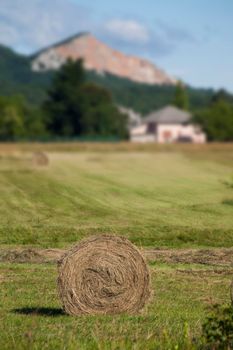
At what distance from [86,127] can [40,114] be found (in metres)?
7.17

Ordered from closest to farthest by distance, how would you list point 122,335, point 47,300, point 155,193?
1. point 122,335
2. point 47,300
3. point 155,193

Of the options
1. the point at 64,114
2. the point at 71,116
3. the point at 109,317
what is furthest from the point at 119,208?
the point at 64,114

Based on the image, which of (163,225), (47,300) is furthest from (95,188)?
(47,300)

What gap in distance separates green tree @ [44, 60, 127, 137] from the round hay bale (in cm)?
11739

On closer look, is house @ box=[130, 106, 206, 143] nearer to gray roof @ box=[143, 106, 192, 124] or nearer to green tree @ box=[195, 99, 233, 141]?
gray roof @ box=[143, 106, 192, 124]

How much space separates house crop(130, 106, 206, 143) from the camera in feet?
573

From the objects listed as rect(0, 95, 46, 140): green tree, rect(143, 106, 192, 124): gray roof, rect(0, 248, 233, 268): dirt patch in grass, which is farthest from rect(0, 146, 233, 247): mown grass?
rect(143, 106, 192, 124): gray roof

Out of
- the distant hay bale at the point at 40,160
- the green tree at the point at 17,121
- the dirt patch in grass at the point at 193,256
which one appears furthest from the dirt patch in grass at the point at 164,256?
the green tree at the point at 17,121

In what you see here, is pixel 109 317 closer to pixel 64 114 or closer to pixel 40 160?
pixel 40 160

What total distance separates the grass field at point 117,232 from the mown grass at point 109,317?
0.02 m

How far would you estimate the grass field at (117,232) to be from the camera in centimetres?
1250

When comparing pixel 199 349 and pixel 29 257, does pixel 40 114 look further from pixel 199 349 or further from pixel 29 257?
pixel 199 349

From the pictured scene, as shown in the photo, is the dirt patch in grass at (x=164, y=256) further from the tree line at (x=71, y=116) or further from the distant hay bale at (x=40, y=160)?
the tree line at (x=71, y=116)

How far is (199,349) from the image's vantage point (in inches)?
439
